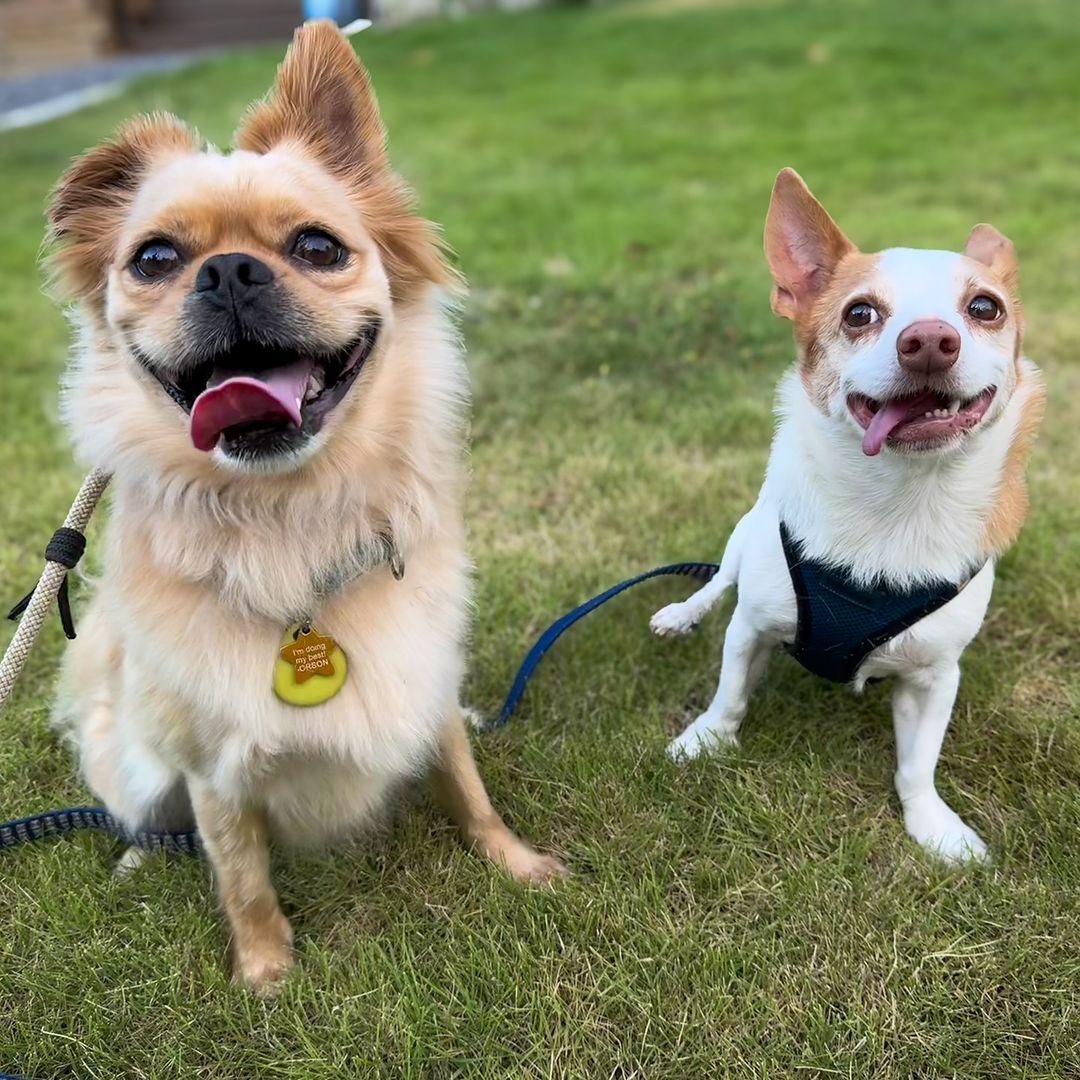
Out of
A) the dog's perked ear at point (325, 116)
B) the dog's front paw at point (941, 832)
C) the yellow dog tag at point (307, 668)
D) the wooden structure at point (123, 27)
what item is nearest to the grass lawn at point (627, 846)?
the dog's front paw at point (941, 832)

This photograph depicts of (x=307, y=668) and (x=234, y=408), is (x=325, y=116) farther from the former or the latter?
(x=307, y=668)

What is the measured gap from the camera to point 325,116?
1.99m

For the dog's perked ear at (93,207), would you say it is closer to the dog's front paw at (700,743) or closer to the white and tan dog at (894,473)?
the white and tan dog at (894,473)

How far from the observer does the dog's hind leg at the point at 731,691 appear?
2.32 m

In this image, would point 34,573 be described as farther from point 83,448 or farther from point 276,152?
point 276,152

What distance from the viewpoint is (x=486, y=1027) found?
73.0 inches

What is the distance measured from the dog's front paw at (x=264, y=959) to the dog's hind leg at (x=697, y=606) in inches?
51.5

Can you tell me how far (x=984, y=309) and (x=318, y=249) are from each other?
1385 mm

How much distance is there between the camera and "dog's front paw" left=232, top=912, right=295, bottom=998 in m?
1.99

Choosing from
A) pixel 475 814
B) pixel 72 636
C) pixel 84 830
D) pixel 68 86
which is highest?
pixel 72 636

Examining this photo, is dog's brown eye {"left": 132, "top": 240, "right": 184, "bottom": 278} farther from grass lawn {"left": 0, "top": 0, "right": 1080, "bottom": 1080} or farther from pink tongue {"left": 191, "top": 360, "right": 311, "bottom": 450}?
grass lawn {"left": 0, "top": 0, "right": 1080, "bottom": 1080}

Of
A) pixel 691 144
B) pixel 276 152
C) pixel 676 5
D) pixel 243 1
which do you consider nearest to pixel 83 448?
pixel 276 152

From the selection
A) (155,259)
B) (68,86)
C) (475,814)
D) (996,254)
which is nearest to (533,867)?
(475,814)

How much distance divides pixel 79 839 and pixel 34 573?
142 centimetres
